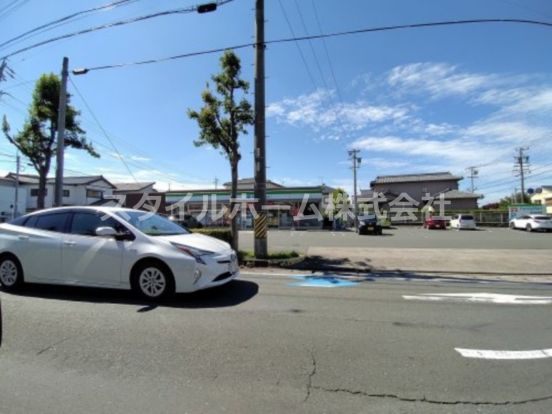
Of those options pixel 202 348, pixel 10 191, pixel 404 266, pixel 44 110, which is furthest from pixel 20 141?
pixel 10 191

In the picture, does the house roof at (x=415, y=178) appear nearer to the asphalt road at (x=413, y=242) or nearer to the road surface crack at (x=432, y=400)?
the asphalt road at (x=413, y=242)

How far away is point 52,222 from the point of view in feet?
25.2

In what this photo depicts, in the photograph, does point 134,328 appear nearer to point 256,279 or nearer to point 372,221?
point 256,279

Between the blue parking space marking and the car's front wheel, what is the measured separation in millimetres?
2995

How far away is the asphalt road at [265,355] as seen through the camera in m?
3.49

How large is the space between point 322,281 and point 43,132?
65.8 feet

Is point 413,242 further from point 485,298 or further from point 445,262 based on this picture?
point 485,298

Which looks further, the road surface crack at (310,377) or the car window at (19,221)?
the car window at (19,221)

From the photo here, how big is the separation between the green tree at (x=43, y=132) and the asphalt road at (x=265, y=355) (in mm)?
18170

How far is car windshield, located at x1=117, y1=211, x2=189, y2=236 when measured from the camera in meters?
7.38

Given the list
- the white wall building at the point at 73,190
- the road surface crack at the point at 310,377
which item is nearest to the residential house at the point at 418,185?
the white wall building at the point at 73,190

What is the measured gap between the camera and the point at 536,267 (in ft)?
41.2

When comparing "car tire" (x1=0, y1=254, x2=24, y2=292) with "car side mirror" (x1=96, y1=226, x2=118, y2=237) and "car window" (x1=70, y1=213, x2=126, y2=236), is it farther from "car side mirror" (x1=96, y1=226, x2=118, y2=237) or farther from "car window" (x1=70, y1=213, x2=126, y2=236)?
"car side mirror" (x1=96, y1=226, x2=118, y2=237)

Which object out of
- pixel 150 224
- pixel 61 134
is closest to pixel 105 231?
pixel 150 224
